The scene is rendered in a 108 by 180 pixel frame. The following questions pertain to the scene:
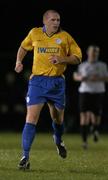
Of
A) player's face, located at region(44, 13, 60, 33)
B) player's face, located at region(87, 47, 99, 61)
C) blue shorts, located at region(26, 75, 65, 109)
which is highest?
player's face, located at region(44, 13, 60, 33)

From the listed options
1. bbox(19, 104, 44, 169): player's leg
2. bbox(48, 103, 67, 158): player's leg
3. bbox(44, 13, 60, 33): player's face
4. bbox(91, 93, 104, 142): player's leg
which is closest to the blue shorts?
bbox(19, 104, 44, 169): player's leg

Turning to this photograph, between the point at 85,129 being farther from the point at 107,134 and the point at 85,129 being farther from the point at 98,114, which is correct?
the point at 107,134

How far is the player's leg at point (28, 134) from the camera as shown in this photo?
37.1ft

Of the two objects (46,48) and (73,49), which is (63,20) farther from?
(46,48)

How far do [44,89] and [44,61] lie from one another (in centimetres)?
39

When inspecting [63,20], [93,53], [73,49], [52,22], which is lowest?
[63,20]

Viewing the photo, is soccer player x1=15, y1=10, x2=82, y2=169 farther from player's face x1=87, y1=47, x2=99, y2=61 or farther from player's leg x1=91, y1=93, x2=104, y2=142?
player's leg x1=91, y1=93, x2=104, y2=142

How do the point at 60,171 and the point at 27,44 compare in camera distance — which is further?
the point at 27,44

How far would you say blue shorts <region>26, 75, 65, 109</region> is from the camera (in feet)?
38.2

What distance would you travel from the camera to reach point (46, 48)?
11.7 metres

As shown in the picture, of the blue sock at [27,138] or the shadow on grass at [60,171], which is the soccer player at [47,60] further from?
the shadow on grass at [60,171]

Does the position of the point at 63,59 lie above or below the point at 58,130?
above

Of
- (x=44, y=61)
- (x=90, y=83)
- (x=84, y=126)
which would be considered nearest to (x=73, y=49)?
(x=44, y=61)

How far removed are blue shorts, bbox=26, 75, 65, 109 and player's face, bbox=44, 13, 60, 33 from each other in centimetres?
68
